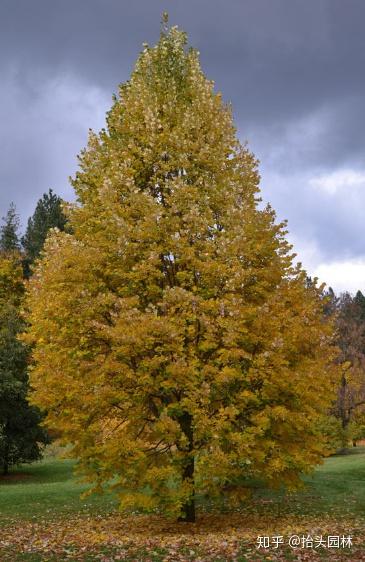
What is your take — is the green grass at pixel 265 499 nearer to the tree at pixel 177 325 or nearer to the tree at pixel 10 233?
the tree at pixel 177 325

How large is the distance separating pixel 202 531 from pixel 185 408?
168 inches

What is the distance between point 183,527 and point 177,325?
615 cm

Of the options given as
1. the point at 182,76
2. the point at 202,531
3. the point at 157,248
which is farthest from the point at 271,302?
the point at 182,76

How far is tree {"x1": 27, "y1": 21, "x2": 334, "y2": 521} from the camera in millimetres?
12359

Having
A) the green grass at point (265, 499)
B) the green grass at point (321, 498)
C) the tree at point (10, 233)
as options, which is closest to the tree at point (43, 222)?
the tree at point (10, 233)

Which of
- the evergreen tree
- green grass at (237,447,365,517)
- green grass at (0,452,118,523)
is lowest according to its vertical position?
green grass at (237,447,365,517)

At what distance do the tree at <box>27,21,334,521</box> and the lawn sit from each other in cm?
113

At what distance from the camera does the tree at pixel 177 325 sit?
12.4m

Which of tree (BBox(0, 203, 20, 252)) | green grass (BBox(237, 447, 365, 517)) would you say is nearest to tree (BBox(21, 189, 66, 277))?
tree (BBox(0, 203, 20, 252))

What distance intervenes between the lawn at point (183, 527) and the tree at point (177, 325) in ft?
3.70

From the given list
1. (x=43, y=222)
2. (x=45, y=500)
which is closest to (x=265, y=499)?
(x=45, y=500)

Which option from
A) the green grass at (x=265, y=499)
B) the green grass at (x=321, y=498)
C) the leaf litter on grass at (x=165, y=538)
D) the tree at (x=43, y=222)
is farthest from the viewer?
the tree at (x=43, y=222)

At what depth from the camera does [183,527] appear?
14602 millimetres

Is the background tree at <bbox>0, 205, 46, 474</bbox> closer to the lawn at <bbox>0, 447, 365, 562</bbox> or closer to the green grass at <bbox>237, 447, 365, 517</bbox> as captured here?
the lawn at <bbox>0, 447, 365, 562</bbox>
